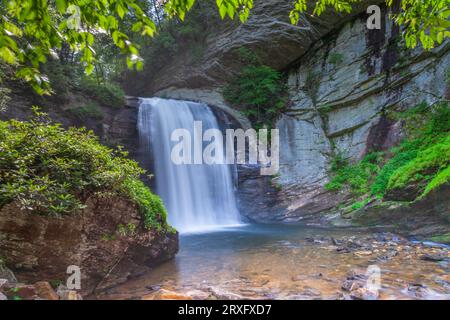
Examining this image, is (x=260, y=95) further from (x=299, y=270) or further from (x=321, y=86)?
(x=299, y=270)

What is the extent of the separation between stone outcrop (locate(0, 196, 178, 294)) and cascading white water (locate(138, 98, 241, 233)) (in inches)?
252

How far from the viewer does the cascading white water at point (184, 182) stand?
1246cm

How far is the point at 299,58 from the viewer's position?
54.1 ft

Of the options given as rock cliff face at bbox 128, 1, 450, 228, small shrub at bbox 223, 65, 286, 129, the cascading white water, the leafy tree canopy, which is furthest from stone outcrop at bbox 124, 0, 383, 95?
the leafy tree canopy

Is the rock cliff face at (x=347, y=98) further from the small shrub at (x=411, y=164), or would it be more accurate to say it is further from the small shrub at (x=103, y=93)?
the small shrub at (x=103, y=93)

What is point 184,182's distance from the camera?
516 inches

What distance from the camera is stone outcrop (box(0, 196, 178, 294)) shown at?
3701mm

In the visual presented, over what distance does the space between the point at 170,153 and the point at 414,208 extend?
9.78 metres

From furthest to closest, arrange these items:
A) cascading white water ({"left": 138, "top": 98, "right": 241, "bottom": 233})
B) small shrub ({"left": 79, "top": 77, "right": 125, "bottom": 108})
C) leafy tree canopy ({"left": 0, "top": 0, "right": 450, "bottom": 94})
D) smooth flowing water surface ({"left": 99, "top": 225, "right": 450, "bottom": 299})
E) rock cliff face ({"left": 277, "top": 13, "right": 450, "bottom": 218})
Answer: small shrub ({"left": 79, "top": 77, "right": 125, "bottom": 108})
cascading white water ({"left": 138, "top": 98, "right": 241, "bottom": 233})
rock cliff face ({"left": 277, "top": 13, "right": 450, "bottom": 218})
smooth flowing water surface ({"left": 99, "top": 225, "right": 450, "bottom": 299})
leafy tree canopy ({"left": 0, "top": 0, "right": 450, "bottom": 94})

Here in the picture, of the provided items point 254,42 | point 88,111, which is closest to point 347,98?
point 254,42

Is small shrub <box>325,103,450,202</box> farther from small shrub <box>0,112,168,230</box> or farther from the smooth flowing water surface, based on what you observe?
small shrub <box>0,112,168,230</box>

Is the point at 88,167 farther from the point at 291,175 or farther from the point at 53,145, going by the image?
the point at 291,175
